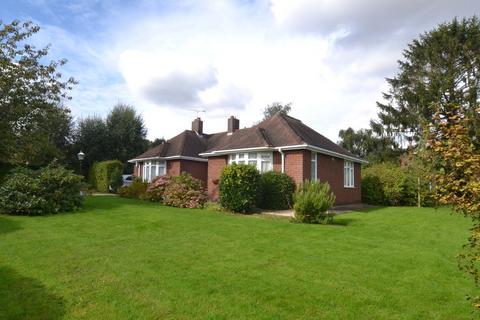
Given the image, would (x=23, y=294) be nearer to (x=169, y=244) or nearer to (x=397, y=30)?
(x=169, y=244)

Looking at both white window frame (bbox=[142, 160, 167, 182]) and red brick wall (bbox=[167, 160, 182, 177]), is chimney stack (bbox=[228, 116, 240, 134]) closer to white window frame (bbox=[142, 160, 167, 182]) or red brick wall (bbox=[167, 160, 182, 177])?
red brick wall (bbox=[167, 160, 182, 177])

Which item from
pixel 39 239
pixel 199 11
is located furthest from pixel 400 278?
pixel 199 11

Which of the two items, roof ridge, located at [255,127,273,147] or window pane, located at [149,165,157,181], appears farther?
window pane, located at [149,165,157,181]

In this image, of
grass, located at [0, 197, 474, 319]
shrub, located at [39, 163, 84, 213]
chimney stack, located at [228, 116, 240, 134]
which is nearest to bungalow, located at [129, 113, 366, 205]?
chimney stack, located at [228, 116, 240, 134]

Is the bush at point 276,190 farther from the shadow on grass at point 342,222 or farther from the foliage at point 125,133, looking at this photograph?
the foliage at point 125,133

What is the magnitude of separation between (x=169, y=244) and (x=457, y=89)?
3336cm

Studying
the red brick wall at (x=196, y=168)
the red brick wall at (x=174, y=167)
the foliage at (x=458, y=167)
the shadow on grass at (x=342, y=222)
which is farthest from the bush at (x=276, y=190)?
the foliage at (x=458, y=167)

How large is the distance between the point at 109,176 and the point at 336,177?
17.9 metres

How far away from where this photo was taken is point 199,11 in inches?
461

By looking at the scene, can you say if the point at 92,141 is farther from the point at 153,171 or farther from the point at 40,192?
the point at 40,192

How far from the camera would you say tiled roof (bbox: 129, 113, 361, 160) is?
19.3 m

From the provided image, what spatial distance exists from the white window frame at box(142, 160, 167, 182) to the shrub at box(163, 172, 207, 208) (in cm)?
804

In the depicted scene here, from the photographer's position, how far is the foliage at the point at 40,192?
42.9 ft

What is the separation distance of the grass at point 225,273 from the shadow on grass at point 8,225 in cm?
3
